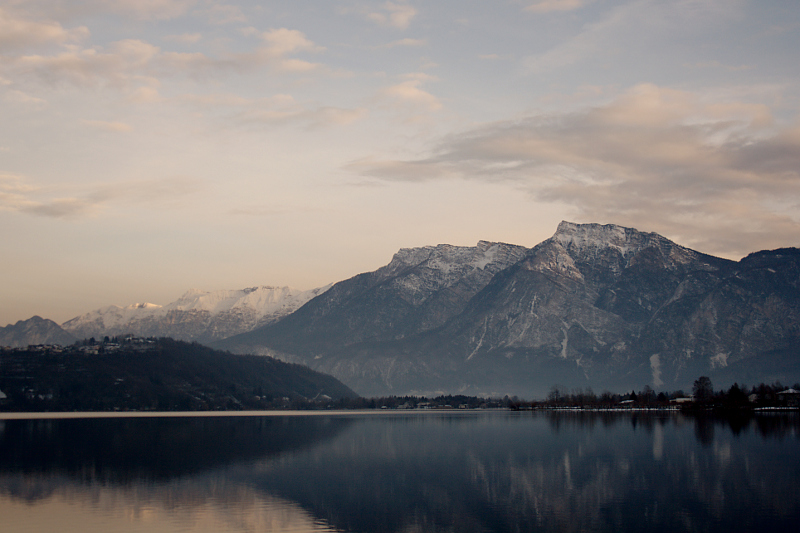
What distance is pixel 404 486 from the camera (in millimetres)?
71250

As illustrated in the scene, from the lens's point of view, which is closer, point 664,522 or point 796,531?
point 796,531

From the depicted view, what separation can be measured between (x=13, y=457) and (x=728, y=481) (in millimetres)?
85709

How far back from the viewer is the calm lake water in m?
54.0

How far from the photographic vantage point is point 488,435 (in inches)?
5684

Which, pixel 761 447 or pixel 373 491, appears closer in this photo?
pixel 373 491

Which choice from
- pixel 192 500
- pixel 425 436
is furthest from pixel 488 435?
pixel 192 500

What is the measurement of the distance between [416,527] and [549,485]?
2221cm

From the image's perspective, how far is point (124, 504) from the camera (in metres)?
62.0

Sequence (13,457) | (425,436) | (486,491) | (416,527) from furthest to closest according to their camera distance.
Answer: (425,436)
(13,457)
(486,491)
(416,527)

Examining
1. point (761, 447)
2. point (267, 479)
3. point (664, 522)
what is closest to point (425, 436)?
point (761, 447)

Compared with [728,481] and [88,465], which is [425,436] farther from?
[728,481]

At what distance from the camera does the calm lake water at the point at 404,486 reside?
2126 inches

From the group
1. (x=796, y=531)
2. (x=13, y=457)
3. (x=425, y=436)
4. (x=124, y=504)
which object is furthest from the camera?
(x=425, y=436)

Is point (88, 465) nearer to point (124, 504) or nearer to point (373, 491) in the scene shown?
point (124, 504)
